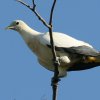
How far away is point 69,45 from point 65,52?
0.18 meters

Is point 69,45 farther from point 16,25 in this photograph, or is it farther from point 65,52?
point 16,25

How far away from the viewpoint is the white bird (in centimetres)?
987

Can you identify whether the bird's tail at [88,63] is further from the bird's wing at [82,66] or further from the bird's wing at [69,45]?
the bird's wing at [69,45]

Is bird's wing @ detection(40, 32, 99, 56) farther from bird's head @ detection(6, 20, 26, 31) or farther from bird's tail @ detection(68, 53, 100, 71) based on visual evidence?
bird's head @ detection(6, 20, 26, 31)

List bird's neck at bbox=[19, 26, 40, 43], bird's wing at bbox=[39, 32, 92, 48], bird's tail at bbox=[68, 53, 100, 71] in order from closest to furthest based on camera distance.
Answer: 1. bird's tail at bbox=[68, 53, 100, 71]
2. bird's wing at bbox=[39, 32, 92, 48]
3. bird's neck at bbox=[19, 26, 40, 43]

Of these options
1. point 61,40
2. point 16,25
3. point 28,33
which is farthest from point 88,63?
point 16,25

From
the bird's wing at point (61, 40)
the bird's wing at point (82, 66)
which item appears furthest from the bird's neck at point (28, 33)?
the bird's wing at point (82, 66)

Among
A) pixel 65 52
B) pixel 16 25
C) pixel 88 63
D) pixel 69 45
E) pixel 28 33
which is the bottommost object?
pixel 88 63

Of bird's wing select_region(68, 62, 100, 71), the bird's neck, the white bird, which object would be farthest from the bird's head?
bird's wing select_region(68, 62, 100, 71)

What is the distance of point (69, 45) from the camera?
10.2 metres

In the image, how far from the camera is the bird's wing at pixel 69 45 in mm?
9867

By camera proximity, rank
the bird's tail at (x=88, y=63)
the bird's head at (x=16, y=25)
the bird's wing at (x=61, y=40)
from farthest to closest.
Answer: the bird's head at (x=16, y=25), the bird's wing at (x=61, y=40), the bird's tail at (x=88, y=63)

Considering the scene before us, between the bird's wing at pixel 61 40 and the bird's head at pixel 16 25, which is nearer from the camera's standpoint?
the bird's wing at pixel 61 40

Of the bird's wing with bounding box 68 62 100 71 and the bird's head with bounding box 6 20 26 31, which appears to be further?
the bird's head with bounding box 6 20 26 31
